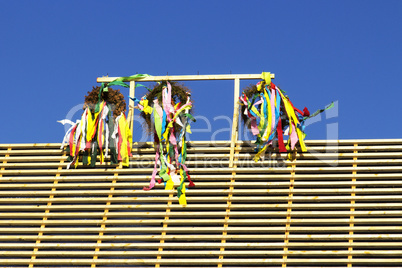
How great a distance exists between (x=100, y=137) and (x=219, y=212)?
2.07m

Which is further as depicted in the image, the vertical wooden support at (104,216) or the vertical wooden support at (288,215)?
the vertical wooden support at (104,216)

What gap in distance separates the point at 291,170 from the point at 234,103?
1.27 meters

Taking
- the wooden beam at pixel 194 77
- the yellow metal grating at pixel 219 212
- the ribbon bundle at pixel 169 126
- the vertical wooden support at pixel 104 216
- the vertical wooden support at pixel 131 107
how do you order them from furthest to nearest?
the vertical wooden support at pixel 131 107 → the wooden beam at pixel 194 77 → the ribbon bundle at pixel 169 126 → the vertical wooden support at pixel 104 216 → the yellow metal grating at pixel 219 212

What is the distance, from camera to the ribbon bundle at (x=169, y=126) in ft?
37.8

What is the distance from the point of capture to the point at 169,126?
1160cm

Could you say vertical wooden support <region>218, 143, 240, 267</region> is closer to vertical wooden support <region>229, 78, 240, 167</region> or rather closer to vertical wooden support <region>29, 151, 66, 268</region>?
vertical wooden support <region>229, 78, 240, 167</region>

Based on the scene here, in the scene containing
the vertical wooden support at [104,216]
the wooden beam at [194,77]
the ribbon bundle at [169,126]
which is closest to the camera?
the vertical wooden support at [104,216]

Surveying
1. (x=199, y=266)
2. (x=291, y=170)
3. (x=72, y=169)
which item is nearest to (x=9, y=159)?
(x=72, y=169)

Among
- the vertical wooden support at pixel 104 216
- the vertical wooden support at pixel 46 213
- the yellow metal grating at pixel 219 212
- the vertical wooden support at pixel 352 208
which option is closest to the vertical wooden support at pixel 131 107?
the yellow metal grating at pixel 219 212

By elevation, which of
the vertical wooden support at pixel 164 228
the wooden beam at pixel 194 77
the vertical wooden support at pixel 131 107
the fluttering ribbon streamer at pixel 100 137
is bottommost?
the vertical wooden support at pixel 164 228

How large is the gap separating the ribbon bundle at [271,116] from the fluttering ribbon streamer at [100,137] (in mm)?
1756

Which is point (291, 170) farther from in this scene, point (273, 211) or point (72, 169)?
point (72, 169)

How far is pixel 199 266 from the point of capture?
10602mm

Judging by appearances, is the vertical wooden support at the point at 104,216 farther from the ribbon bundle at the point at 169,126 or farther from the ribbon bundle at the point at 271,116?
the ribbon bundle at the point at 271,116
